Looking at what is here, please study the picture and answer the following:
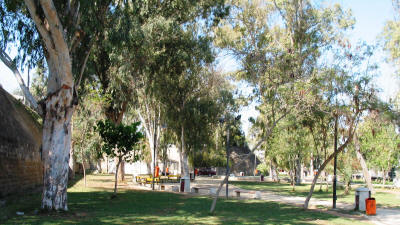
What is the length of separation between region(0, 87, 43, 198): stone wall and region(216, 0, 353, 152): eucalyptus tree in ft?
34.0

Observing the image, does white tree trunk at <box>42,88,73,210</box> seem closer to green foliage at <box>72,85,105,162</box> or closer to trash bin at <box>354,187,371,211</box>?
green foliage at <box>72,85,105,162</box>

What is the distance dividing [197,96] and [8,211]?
19.0m

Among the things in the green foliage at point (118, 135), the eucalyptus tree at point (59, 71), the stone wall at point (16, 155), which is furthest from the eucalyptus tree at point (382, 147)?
the eucalyptus tree at point (59, 71)

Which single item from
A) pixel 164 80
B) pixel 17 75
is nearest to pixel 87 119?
pixel 164 80

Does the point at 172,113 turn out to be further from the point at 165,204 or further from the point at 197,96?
the point at 165,204

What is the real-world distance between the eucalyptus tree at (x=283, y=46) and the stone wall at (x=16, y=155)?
10.4 metres

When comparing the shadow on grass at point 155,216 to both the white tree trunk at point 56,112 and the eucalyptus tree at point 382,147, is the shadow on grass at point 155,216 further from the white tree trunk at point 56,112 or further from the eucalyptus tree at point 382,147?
the eucalyptus tree at point 382,147

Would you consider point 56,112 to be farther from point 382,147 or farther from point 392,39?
point 382,147

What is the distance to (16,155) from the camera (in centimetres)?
1744

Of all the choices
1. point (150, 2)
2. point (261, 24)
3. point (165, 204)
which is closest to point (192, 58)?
point (150, 2)

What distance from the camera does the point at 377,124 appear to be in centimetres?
1672

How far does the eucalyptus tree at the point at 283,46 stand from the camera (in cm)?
1577

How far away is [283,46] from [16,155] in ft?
41.5

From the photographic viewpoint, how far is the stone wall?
15734 mm
